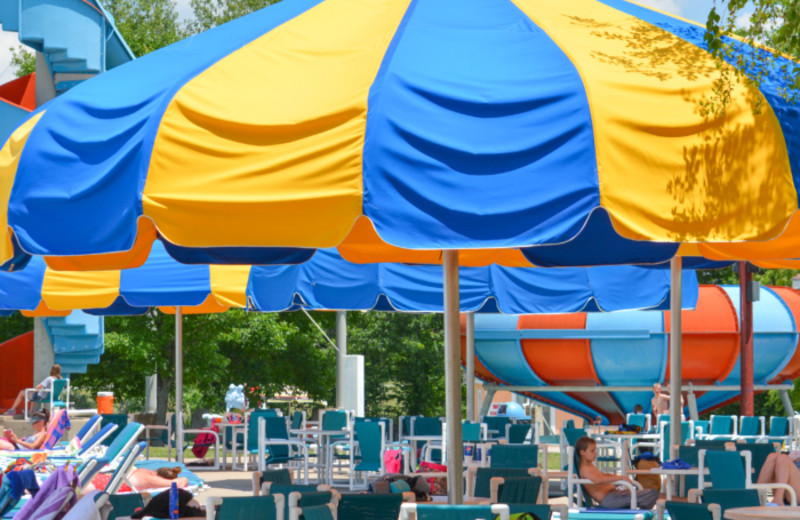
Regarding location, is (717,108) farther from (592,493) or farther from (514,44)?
(592,493)

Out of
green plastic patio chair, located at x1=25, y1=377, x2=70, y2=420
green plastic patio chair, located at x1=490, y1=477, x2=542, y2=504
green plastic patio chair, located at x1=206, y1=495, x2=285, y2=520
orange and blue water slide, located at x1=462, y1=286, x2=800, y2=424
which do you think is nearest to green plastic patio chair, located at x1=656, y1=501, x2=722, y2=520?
green plastic patio chair, located at x1=490, y1=477, x2=542, y2=504

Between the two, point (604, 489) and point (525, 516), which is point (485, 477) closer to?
point (604, 489)

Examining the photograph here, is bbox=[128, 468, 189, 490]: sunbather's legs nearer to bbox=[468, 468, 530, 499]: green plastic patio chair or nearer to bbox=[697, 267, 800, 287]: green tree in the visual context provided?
bbox=[468, 468, 530, 499]: green plastic patio chair

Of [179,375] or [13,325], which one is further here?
[13,325]

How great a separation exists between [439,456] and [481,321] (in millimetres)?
12675

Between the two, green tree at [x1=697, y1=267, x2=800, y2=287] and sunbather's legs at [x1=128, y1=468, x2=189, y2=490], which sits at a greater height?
green tree at [x1=697, y1=267, x2=800, y2=287]

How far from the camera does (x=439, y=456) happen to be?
1518 centimetres

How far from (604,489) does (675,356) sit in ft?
4.98

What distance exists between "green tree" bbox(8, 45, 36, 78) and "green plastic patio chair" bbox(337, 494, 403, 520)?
3644 cm

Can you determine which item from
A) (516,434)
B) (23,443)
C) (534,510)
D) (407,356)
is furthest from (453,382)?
(407,356)

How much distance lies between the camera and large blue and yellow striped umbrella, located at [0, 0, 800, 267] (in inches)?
188

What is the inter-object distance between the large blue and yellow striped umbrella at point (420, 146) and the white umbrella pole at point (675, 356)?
17.8 feet

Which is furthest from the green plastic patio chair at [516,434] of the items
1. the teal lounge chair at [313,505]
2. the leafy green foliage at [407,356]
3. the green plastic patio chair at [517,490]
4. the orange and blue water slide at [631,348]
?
the leafy green foliage at [407,356]

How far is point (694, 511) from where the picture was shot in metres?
6.59
